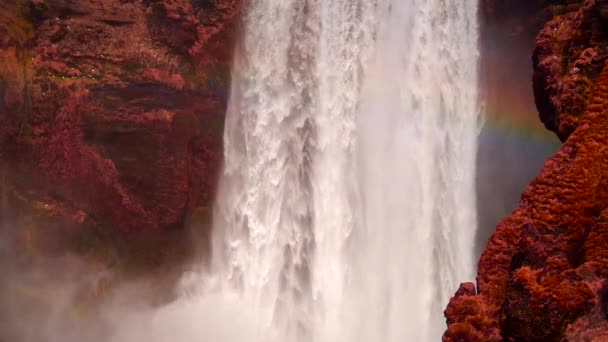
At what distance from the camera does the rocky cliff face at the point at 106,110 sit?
11.6m

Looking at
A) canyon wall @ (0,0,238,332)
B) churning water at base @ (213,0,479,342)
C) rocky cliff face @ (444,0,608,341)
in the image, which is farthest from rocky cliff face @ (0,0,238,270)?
rocky cliff face @ (444,0,608,341)

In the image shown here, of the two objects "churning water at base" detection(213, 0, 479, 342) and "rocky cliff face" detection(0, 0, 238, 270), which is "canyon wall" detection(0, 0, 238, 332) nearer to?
"rocky cliff face" detection(0, 0, 238, 270)

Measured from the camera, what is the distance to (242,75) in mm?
13438

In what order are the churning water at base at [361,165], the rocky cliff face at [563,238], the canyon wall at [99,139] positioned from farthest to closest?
1. the churning water at base at [361,165]
2. the canyon wall at [99,139]
3. the rocky cliff face at [563,238]

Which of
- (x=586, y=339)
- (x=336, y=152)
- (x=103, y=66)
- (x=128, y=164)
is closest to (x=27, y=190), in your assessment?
(x=128, y=164)

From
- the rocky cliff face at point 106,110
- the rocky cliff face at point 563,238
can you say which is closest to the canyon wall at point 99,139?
the rocky cliff face at point 106,110

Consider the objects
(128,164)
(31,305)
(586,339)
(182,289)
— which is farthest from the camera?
(182,289)

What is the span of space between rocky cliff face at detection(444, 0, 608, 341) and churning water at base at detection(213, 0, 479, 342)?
780cm

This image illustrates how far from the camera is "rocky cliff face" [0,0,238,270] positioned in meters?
11.6

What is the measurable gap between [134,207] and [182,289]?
7.87ft

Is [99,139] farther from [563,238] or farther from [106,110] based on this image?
[563,238]

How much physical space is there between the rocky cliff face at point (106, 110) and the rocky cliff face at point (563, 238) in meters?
9.53

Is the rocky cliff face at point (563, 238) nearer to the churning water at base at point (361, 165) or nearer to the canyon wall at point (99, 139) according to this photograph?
the churning water at base at point (361, 165)

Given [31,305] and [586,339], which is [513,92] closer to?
[586,339]
